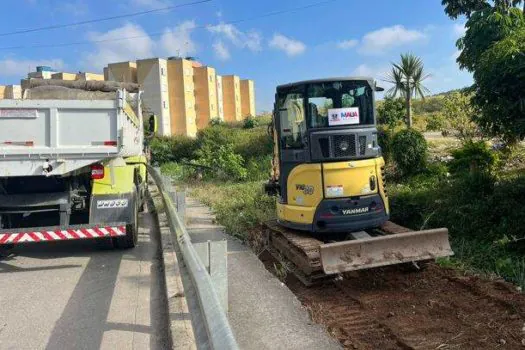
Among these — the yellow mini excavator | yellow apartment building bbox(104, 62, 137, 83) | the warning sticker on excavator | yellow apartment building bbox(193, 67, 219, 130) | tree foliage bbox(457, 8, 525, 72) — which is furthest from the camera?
yellow apartment building bbox(193, 67, 219, 130)

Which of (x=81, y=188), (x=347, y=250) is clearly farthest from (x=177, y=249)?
(x=81, y=188)

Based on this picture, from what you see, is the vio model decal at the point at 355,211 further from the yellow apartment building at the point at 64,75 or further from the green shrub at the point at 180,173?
→ the yellow apartment building at the point at 64,75

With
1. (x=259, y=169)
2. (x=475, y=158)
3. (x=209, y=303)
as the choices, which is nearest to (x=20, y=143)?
(x=209, y=303)

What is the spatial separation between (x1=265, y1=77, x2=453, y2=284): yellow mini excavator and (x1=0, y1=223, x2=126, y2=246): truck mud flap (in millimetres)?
2629

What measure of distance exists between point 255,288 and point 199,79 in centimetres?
7822

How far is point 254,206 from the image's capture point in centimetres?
1111

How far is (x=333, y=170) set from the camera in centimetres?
641

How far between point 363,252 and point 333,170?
3.79 feet

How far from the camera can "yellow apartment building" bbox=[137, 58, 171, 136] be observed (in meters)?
71.4

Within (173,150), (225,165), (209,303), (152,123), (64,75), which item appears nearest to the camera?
(209,303)

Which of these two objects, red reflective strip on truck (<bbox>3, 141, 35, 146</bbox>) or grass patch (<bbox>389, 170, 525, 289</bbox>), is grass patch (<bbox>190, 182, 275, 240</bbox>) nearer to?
grass patch (<bbox>389, 170, 525, 289</bbox>)

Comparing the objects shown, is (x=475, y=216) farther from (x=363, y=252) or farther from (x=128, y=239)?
(x=128, y=239)

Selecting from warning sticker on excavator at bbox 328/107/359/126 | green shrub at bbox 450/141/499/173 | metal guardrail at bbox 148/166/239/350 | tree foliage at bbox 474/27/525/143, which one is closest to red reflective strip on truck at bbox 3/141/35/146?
metal guardrail at bbox 148/166/239/350

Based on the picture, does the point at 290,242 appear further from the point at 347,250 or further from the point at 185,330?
the point at 185,330
